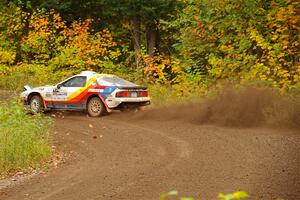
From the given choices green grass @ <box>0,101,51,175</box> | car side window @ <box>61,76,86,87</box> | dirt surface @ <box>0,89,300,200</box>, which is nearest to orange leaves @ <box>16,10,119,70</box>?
car side window @ <box>61,76,86,87</box>

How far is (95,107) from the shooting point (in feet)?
56.6

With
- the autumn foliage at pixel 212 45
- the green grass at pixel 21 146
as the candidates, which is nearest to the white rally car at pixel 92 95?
the autumn foliage at pixel 212 45

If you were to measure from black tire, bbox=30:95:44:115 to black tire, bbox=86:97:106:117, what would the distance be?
2.11 meters

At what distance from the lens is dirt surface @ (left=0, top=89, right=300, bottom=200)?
23.9 ft

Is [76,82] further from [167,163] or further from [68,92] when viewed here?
[167,163]

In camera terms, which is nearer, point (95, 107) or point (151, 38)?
point (95, 107)

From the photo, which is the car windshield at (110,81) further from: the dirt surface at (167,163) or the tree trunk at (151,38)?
the tree trunk at (151,38)

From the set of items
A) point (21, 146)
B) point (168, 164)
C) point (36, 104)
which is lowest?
point (168, 164)

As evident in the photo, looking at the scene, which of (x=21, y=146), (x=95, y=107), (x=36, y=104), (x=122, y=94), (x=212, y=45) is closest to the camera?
(x=21, y=146)

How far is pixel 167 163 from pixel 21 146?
9.64 ft

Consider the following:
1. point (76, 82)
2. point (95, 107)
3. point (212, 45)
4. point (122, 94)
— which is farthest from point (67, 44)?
point (122, 94)

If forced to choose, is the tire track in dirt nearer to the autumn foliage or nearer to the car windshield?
the car windshield

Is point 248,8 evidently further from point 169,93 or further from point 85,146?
point 85,146

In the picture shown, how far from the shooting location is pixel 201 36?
19.7 metres
